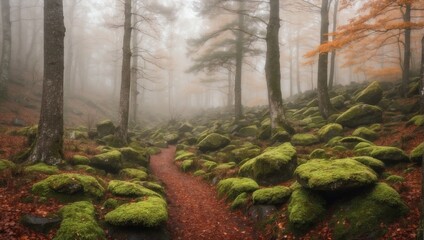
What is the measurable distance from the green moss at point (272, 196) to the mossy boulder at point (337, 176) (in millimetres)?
613

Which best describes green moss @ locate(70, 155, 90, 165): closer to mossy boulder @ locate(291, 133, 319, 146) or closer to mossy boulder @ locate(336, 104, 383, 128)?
mossy boulder @ locate(291, 133, 319, 146)

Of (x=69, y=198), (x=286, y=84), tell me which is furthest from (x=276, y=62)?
(x=286, y=84)

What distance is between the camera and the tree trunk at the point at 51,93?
27.4 feet

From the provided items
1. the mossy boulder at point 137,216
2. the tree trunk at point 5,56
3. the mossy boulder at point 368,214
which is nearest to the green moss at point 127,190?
the mossy boulder at point 137,216

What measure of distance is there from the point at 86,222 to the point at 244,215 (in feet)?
12.8

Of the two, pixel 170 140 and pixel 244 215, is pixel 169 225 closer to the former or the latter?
pixel 244 215

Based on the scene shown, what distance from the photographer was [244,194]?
8211 millimetres

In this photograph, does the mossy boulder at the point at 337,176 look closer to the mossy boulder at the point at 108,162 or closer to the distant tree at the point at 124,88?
the mossy boulder at the point at 108,162

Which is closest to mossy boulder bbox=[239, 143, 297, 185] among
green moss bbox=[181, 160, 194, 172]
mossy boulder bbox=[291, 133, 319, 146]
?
mossy boulder bbox=[291, 133, 319, 146]

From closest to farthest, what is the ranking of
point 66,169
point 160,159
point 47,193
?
point 47,193
point 66,169
point 160,159

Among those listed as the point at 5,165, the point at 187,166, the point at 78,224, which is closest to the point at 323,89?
the point at 187,166

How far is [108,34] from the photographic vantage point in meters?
46.6

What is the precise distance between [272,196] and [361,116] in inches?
286

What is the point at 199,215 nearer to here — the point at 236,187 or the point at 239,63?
the point at 236,187
